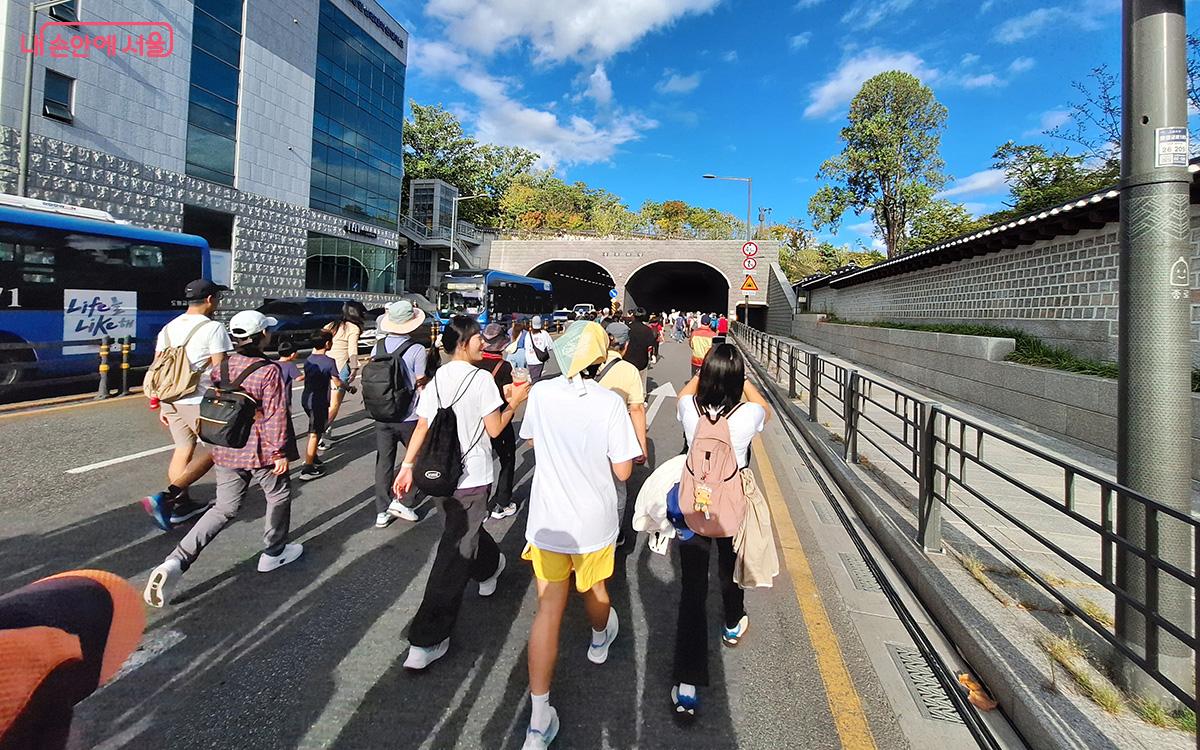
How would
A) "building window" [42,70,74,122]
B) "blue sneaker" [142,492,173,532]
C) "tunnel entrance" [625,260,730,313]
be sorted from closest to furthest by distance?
1. "blue sneaker" [142,492,173,532]
2. "building window" [42,70,74,122]
3. "tunnel entrance" [625,260,730,313]

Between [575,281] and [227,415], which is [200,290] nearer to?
[227,415]

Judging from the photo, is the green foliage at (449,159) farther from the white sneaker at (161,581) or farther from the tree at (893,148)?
the white sneaker at (161,581)

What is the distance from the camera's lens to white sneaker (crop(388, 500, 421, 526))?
451 centimetres

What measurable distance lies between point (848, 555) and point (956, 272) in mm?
12165

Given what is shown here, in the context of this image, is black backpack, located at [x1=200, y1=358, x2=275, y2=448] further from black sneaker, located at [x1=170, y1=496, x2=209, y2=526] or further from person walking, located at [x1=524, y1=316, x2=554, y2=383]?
person walking, located at [x1=524, y1=316, x2=554, y2=383]

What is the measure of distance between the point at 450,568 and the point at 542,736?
37.4 inches

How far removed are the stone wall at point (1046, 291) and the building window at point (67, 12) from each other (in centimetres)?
2415

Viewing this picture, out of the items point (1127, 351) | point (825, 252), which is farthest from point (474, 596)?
point (825, 252)

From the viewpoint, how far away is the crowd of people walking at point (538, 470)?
243 cm

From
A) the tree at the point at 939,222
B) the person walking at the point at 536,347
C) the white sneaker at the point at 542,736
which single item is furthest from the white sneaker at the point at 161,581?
the tree at the point at 939,222

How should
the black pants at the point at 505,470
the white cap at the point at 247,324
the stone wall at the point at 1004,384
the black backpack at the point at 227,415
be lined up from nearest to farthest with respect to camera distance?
1. the black backpack at the point at 227,415
2. the white cap at the point at 247,324
3. the black pants at the point at 505,470
4. the stone wall at the point at 1004,384

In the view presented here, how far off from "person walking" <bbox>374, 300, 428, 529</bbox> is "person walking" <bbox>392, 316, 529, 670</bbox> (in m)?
1.57

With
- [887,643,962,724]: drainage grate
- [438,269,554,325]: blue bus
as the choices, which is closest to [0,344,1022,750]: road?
[887,643,962,724]: drainage grate

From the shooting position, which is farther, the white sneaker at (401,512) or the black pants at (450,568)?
the white sneaker at (401,512)
